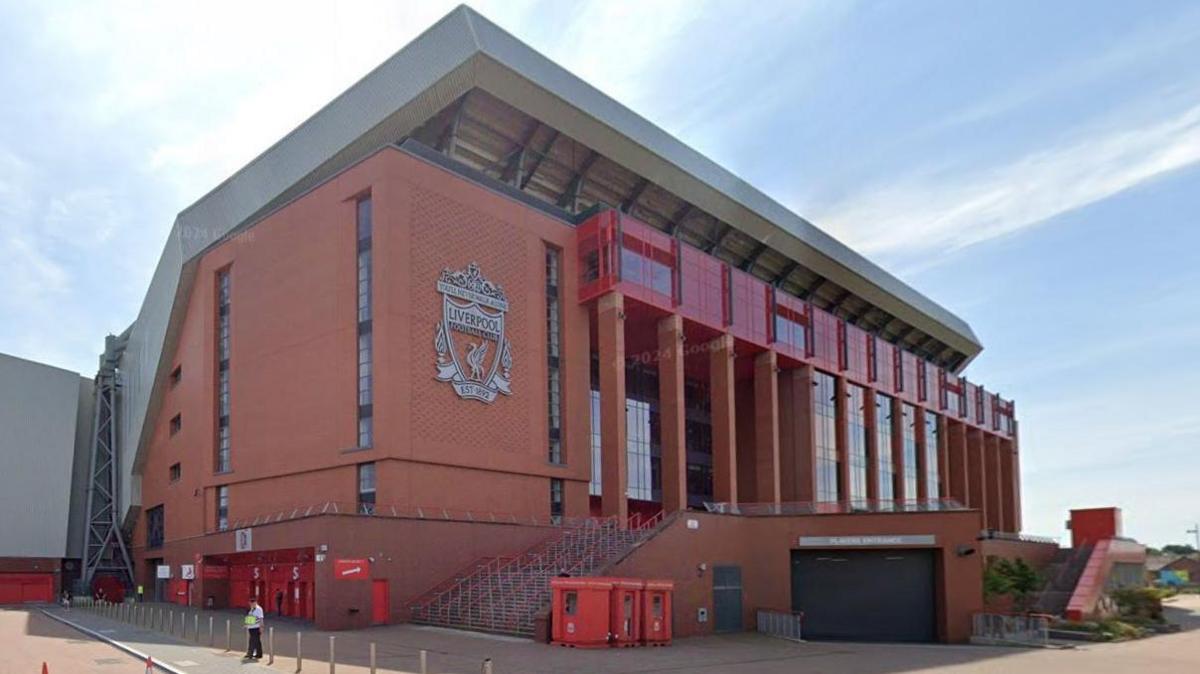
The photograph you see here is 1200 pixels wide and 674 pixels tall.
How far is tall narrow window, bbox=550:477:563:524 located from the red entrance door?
38.6 feet

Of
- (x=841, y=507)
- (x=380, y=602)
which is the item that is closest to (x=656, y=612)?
(x=380, y=602)

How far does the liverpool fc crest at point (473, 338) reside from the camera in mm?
44312

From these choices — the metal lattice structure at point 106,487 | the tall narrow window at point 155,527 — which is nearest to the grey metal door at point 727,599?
the tall narrow window at point 155,527

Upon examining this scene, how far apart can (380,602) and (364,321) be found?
12.4m

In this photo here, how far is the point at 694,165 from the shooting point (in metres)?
57.3

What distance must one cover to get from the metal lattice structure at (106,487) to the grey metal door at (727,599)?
5481 cm

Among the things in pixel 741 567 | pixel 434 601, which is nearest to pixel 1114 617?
pixel 741 567

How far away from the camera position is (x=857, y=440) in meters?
72.9

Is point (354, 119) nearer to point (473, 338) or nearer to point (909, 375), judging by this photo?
point (473, 338)

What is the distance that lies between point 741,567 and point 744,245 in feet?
101

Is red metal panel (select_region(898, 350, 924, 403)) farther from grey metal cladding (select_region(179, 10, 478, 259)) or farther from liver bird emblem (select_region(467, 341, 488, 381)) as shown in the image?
grey metal cladding (select_region(179, 10, 478, 259))

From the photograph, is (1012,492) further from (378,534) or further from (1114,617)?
(378,534)

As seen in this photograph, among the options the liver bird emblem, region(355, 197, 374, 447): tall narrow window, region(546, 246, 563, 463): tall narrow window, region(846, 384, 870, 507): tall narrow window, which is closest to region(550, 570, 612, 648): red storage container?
region(355, 197, 374, 447): tall narrow window

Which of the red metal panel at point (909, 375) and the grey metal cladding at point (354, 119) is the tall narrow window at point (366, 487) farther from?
the red metal panel at point (909, 375)
